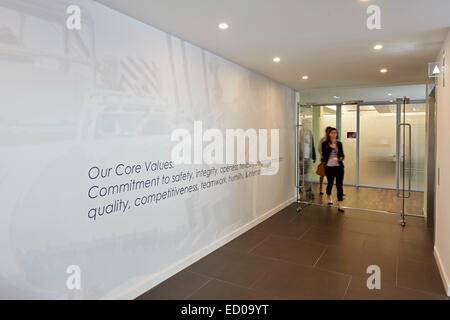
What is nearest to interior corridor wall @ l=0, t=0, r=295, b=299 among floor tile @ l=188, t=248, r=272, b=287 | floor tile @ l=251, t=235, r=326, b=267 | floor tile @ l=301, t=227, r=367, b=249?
floor tile @ l=188, t=248, r=272, b=287

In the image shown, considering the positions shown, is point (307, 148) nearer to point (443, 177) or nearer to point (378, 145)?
point (378, 145)

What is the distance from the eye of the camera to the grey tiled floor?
9.96 ft

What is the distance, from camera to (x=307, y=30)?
3168 mm

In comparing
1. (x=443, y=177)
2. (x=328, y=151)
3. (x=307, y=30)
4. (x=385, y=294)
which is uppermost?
(x=307, y=30)

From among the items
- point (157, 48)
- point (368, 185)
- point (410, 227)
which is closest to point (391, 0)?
point (157, 48)

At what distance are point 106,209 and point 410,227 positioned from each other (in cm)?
489

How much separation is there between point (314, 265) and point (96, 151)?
272 cm

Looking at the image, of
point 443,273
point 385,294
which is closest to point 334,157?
point 443,273

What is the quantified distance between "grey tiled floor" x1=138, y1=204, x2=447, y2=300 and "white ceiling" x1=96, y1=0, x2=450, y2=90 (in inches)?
101

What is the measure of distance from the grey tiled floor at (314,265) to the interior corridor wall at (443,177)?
0.19 meters

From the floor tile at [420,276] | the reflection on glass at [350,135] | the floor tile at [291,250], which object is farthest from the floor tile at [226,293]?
the reflection on glass at [350,135]

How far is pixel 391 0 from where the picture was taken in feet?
8.17
